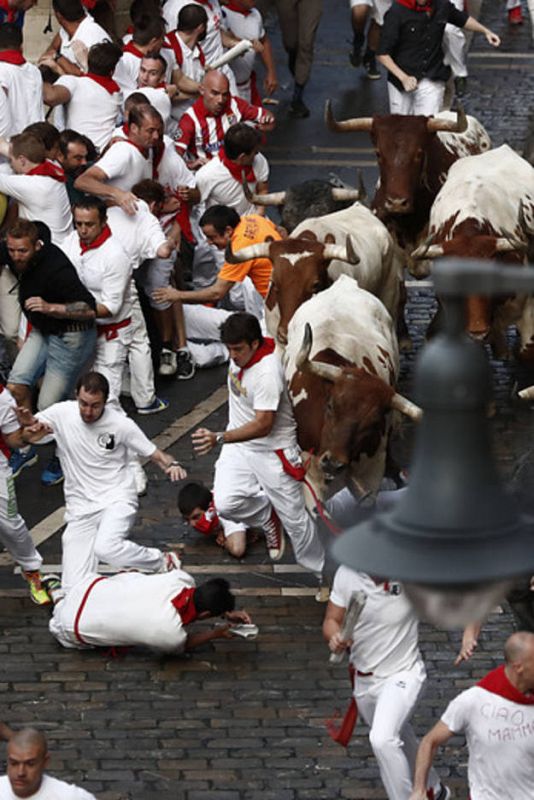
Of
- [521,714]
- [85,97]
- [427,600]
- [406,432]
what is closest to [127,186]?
[85,97]

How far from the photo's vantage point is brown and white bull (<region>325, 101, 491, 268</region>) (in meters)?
17.1

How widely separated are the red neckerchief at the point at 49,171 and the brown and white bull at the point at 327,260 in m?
1.62

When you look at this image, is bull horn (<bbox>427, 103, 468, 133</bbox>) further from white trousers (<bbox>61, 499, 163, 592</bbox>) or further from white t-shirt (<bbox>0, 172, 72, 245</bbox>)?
white trousers (<bbox>61, 499, 163, 592</bbox>)

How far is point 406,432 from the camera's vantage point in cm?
1583

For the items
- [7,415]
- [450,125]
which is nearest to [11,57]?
[450,125]

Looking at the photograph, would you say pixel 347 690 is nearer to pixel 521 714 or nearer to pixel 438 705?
pixel 438 705

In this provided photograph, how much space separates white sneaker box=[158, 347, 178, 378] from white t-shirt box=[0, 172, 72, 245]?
1.62 metres

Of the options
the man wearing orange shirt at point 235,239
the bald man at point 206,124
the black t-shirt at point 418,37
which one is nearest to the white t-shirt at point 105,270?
the man wearing orange shirt at point 235,239

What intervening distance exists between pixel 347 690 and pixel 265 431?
6.14ft

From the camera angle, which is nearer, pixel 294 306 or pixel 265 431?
pixel 265 431

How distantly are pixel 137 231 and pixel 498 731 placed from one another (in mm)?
7329

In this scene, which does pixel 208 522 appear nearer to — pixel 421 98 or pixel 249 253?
pixel 249 253

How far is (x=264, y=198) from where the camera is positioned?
56.0ft

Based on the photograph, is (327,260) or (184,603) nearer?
(184,603)
